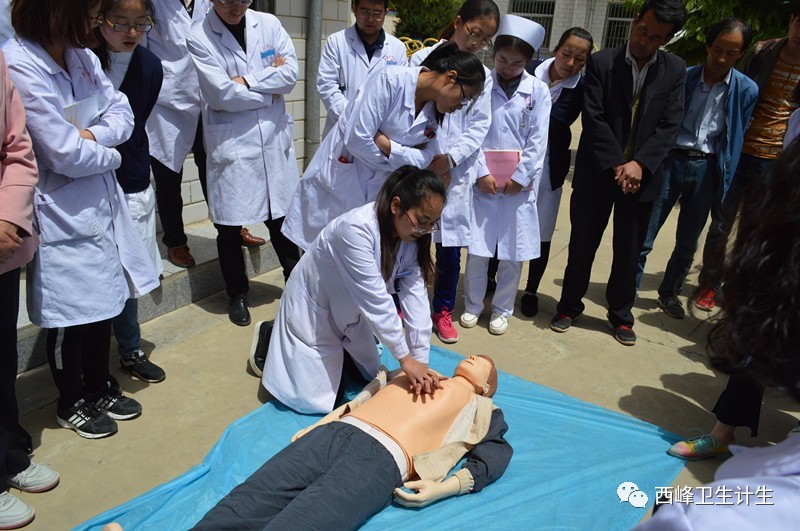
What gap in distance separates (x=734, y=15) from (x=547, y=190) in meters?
4.59

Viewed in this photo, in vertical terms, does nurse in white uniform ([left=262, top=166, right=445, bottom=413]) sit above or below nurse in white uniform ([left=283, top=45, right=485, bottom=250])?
below

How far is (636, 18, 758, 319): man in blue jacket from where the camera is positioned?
149 inches

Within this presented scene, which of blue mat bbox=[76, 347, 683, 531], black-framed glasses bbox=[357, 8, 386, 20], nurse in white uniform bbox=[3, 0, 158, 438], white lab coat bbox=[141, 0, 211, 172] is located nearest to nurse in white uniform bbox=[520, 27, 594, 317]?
black-framed glasses bbox=[357, 8, 386, 20]

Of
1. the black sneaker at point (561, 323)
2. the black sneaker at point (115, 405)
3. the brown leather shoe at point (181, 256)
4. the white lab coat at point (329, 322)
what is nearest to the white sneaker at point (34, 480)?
the black sneaker at point (115, 405)

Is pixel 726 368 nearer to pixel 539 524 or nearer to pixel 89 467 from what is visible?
pixel 539 524

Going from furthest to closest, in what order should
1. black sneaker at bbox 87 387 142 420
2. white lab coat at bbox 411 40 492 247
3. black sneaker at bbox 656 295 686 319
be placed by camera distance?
black sneaker at bbox 656 295 686 319 < white lab coat at bbox 411 40 492 247 < black sneaker at bbox 87 387 142 420

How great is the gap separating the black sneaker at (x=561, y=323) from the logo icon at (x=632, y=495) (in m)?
1.49

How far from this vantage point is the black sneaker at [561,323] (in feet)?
13.1

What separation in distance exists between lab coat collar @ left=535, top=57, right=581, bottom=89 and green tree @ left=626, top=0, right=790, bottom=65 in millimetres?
3843

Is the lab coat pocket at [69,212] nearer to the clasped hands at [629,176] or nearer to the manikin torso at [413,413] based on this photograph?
the manikin torso at [413,413]

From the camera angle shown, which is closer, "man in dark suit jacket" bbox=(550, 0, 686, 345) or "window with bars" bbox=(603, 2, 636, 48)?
"man in dark suit jacket" bbox=(550, 0, 686, 345)

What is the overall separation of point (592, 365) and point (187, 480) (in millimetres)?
2226

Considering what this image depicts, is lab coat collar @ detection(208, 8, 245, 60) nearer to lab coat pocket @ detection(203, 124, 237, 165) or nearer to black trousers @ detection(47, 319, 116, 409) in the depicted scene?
lab coat pocket @ detection(203, 124, 237, 165)

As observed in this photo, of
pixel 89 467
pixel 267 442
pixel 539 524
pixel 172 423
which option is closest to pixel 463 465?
pixel 539 524
